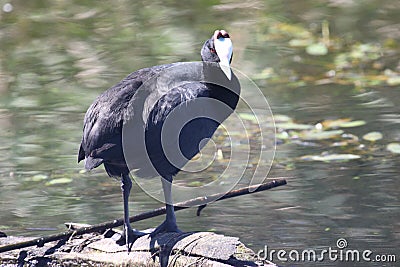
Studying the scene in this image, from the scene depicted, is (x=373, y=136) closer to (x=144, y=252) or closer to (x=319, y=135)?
(x=319, y=135)

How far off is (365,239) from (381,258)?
25cm

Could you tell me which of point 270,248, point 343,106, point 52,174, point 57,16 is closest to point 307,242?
point 270,248

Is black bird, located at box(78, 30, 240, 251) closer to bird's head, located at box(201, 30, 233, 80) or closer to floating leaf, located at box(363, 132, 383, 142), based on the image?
bird's head, located at box(201, 30, 233, 80)

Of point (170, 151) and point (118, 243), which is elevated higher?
point (170, 151)

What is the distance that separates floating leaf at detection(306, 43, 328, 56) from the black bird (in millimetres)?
4642

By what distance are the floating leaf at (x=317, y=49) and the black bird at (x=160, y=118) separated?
4.64 metres

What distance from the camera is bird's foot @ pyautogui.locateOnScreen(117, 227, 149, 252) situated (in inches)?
161

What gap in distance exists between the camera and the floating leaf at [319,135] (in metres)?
6.70

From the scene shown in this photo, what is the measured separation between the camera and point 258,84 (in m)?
7.93

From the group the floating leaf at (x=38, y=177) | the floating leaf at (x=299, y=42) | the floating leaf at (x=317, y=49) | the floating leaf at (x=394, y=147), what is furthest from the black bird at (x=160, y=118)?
the floating leaf at (x=299, y=42)

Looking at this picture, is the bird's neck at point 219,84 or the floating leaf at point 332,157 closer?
the bird's neck at point 219,84

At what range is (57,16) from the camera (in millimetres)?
10125

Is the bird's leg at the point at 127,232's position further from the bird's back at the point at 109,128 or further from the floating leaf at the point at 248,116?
the floating leaf at the point at 248,116

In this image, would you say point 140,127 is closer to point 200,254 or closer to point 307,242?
point 200,254
